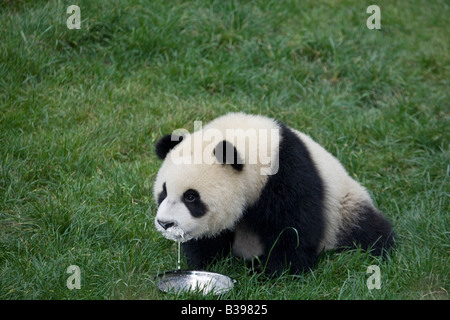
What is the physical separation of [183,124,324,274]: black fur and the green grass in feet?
0.63

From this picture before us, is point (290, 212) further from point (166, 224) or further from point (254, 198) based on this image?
point (166, 224)

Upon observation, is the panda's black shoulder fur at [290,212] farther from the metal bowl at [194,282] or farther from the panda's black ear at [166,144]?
the panda's black ear at [166,144]

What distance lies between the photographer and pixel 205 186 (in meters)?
4.33

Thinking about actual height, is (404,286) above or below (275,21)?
below

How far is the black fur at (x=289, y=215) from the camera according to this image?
457cm

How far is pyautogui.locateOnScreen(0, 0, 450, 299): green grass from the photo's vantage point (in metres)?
4.73

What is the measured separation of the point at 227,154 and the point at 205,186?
28 centimetres

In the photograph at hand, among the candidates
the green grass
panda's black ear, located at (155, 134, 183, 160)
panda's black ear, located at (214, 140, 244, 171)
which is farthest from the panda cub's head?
the green grass

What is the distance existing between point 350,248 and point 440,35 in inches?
206

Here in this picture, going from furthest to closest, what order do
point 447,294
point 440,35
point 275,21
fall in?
point 440,35
point 275,21
point 447,294

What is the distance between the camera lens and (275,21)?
855 centimetres
